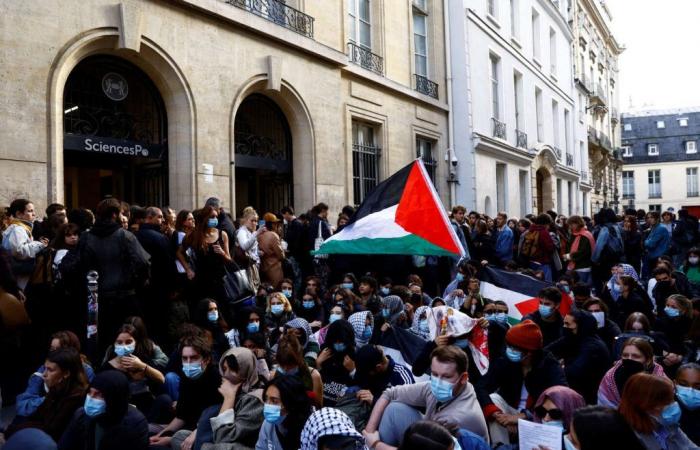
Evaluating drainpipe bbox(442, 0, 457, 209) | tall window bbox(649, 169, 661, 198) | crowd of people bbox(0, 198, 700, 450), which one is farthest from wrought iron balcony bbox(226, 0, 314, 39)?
tall window bbox(649, 169, 661, 198)

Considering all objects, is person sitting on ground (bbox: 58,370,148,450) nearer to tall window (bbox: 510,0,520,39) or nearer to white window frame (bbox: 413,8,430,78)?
white window frame (bbox: 413,8,430,78)

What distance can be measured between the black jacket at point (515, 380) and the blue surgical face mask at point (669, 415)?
3.17 feet

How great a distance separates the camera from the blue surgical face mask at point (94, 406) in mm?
3961

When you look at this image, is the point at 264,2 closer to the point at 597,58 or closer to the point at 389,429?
the point at 389,429

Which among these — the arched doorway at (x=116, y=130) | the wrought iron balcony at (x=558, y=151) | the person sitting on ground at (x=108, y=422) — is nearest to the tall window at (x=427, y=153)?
the arched doorway at (x=116, y=130)

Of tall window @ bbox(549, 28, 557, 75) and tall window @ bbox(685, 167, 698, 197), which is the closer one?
tall window @ bbox(549, 28, 557, 75)

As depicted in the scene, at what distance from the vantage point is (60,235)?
5.84 metres

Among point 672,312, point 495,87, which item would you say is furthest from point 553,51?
point 672,312

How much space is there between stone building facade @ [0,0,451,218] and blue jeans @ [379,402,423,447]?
5.90 metres

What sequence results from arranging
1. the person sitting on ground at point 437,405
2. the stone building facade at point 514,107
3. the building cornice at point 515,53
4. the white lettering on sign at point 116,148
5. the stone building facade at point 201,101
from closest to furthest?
the person sitting on ground at point 437,405 → the stone building facade at point 201,101 → the white lettering on sign at point 116,148 → the stone building facade at point 514,107 → the building cornice at point 515,53

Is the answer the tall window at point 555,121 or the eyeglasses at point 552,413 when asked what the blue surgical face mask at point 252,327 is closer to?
the eyeglasses at point 552,413

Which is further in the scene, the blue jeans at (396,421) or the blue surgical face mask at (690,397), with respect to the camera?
the blue surgical face mask at (690,397)

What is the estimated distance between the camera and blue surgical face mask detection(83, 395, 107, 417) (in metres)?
3.96

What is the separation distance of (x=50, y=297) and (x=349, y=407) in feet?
9.70
